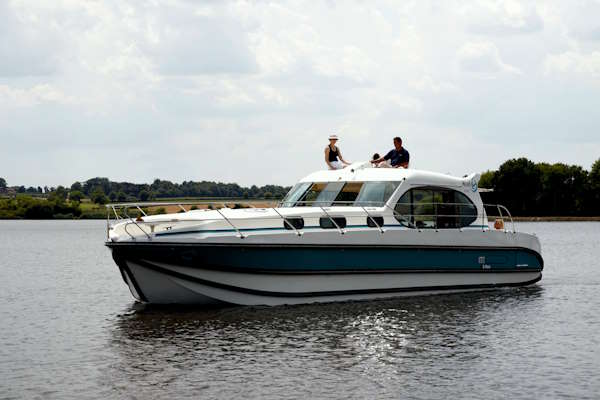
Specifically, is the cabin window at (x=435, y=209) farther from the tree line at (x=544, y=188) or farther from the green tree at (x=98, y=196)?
the green tree at (x=98, y=196)

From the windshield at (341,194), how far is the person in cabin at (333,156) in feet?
3.55

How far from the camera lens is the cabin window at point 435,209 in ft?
71.0

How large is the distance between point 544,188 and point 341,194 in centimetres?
9405

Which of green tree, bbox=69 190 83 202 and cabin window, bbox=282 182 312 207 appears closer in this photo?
cabin window, bbox=282 182 312 207

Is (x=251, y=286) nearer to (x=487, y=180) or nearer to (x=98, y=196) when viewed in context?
(x=487, y=180)

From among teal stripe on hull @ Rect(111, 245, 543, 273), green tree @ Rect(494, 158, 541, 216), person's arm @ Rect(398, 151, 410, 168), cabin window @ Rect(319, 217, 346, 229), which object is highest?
green tree @ Rect(494, 158, 541, 216)

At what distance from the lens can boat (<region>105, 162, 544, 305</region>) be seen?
18.9 metres

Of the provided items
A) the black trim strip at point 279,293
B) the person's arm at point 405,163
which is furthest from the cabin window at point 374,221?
the person's arm at point 405,163

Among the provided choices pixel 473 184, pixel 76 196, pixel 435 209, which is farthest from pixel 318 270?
pixel 76 196

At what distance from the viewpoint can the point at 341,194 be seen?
2209 centimetres

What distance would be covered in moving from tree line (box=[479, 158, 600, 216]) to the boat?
275 ft

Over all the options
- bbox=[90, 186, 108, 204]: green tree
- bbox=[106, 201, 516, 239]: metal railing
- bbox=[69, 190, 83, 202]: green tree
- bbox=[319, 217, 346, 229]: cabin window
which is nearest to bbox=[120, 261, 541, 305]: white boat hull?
bbox=[106, 201, 516, 239]: metal railing

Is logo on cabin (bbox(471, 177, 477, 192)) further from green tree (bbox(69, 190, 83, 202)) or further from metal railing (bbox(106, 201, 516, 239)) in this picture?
green tree (bbox(69, 190, 83, 202))

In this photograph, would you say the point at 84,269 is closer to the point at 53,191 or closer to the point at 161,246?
the point at 161,246
